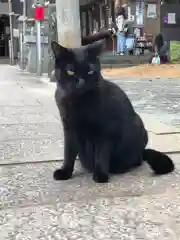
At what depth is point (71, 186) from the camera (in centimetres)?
346

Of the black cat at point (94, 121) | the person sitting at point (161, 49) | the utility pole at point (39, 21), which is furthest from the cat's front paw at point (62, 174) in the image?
the person sitting at point (161, 49)

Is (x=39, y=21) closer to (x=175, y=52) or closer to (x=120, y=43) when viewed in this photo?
(x=120, y=43)

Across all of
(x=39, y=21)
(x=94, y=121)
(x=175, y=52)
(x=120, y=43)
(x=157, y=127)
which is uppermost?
(x=39, y=21)

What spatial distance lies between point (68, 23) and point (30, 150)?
6.76m

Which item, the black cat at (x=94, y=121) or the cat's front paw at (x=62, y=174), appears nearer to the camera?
the black cat at (x=94, y=121)

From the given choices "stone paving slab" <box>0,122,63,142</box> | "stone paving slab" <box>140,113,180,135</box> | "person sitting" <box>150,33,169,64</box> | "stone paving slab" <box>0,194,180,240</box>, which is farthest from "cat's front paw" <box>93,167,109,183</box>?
"person sitting" <box>150,33,169,64</box>

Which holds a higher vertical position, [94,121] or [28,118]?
[94,121]

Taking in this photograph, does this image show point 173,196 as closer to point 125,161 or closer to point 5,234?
point 125,161

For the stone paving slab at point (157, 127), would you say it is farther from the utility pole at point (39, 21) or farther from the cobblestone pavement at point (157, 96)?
the utility pole at point (39, 21)

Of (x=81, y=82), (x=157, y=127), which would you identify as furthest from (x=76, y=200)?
(x=157, y=127)

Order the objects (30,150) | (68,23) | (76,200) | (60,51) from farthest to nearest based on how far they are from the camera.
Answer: (68,23)
(30,150)
(60,51)
(76,200)

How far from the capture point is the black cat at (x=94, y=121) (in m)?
3.28

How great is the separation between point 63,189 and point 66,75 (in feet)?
2.64

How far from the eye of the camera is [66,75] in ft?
10.7
